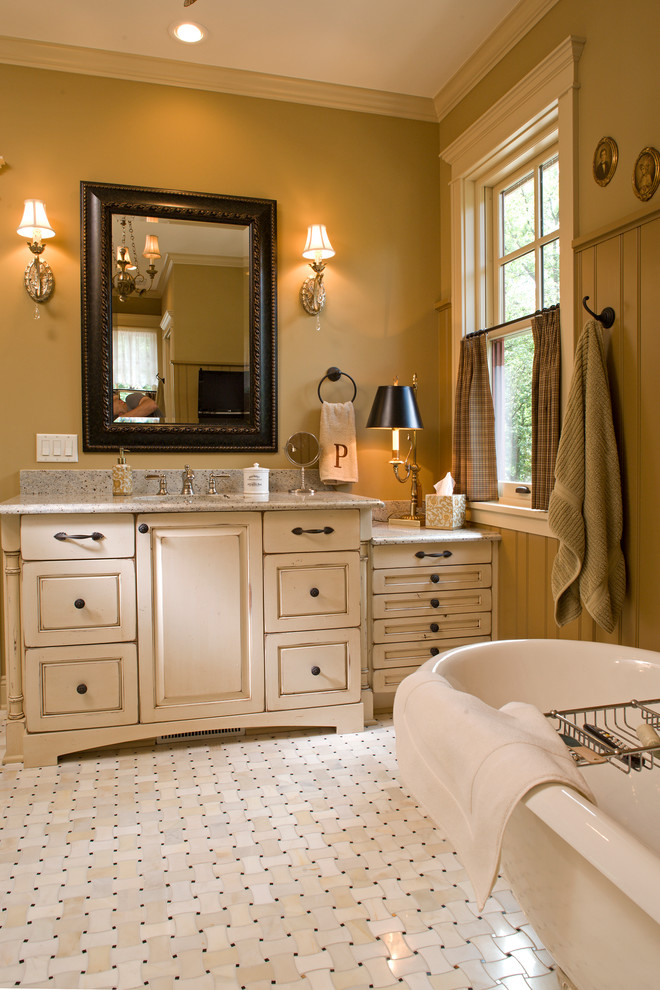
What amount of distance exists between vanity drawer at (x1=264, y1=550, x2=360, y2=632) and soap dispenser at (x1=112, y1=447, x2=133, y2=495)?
73cm

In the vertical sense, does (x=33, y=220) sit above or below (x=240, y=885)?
above

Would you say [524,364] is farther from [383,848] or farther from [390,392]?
[383,848]

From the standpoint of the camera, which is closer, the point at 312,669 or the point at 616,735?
the point at 616,735

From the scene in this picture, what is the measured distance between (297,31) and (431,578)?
7.10 ft

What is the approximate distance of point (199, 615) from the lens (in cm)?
246

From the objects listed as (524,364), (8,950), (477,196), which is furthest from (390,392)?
(8,950)

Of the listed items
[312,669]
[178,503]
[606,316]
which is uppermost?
[606,316]

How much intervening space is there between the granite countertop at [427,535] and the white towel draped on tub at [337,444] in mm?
317

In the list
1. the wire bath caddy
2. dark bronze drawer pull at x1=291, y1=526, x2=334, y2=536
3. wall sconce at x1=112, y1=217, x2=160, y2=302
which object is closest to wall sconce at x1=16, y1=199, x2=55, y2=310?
wall sconce at x1=112, y1=217, x2=160, y2=302

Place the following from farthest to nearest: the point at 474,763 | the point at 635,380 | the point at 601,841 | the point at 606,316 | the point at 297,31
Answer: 1. the point at 297,31
2. the point at 606,316
3. the point at 635,380
4. the point at 474,763
5. the point at 601,841

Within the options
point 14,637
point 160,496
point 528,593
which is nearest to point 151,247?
point 160,496

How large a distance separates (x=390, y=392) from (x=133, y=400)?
3.53 ft

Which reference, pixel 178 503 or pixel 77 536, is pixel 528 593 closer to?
pixel 178 503

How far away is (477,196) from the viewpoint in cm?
303
